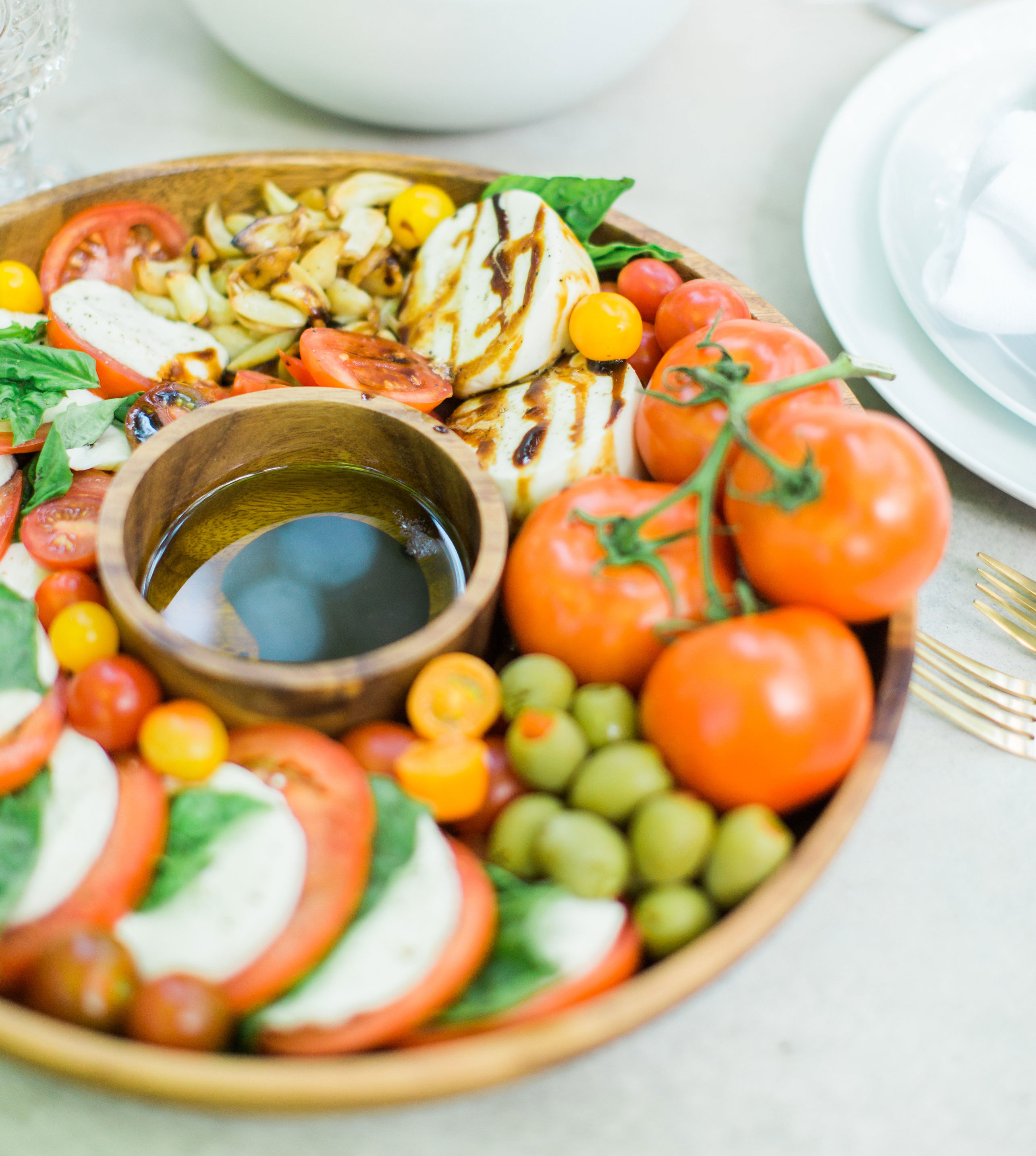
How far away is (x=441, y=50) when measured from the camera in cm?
162

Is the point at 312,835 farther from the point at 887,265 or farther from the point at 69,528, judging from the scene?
the point at 887,265

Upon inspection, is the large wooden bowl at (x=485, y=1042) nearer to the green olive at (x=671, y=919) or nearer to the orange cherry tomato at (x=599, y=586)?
the green olive at (x=671, y=919)

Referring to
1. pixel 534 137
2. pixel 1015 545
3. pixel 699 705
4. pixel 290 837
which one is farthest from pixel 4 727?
pixel 534 137

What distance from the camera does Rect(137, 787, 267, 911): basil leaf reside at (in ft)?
2.85

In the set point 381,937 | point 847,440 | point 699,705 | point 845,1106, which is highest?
point 847,440

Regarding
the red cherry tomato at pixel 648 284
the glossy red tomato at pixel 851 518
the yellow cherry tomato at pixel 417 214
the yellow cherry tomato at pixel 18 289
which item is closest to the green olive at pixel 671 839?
the glossy red tomato at pixel 851 518

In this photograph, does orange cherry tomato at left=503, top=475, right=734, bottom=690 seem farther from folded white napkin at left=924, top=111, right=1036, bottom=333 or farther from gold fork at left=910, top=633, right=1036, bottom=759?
folded white napkin at left=924, top=111, right=1036, bottom=333

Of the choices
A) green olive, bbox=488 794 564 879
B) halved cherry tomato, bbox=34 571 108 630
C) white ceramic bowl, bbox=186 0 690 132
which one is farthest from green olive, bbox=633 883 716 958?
white ceramic bowl, bbox=186 0 690 132

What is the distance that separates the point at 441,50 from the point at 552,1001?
1.51 meters

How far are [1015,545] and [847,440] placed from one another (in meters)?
0.63

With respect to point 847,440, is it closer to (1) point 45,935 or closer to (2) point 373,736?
(2) point 373,736

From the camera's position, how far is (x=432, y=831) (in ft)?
2.96

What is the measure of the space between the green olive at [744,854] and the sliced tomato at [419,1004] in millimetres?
214

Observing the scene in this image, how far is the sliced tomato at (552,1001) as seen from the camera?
2.64ft
